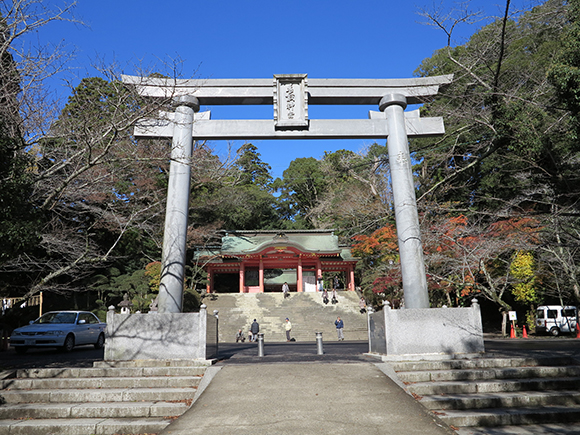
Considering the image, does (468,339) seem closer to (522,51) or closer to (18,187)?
(18,187)

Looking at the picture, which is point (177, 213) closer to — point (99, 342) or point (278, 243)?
point (99, 342)

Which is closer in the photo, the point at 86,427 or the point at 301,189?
the point at 86,427

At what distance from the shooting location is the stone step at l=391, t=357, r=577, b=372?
6891 mm

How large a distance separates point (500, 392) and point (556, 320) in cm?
1705

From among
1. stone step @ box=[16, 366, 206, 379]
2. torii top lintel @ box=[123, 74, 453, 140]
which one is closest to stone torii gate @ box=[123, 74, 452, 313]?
torii top lintel @ box=[123, 74, 453, 140]

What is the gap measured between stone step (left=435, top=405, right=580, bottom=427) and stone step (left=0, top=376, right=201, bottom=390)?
3.74 metres

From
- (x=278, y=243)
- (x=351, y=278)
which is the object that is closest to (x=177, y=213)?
(x=278, y=243)

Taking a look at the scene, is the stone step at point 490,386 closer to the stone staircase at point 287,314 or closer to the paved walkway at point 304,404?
the paved walkway at point 304,404

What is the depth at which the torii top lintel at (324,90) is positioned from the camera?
9.30 m

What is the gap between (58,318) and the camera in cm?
1312

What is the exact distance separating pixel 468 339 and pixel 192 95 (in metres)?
7.57

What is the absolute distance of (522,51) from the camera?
812 inches

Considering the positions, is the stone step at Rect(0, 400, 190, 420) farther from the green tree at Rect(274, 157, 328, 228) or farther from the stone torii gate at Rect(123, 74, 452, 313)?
the green tree at Rect(274, 157, 328, 228)

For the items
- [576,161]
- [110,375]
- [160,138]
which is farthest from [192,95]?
[576,161]
